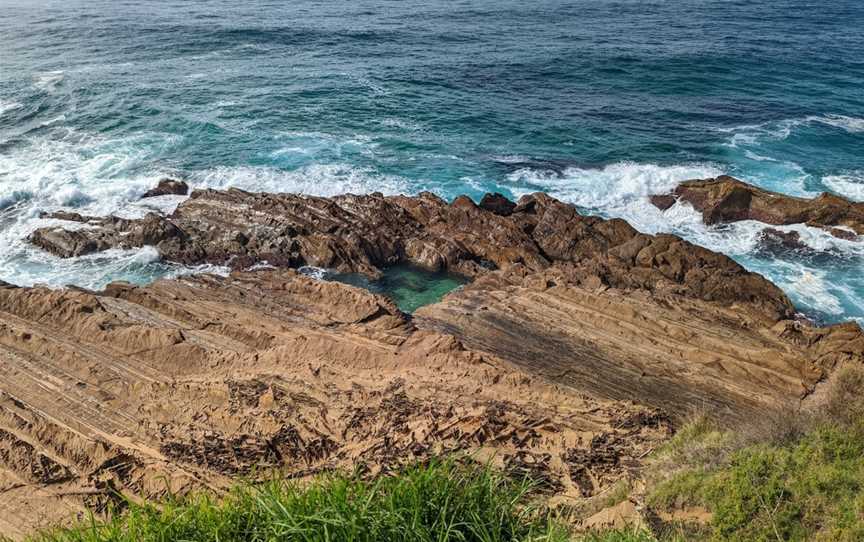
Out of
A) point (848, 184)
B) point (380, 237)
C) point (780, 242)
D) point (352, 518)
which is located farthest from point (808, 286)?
point (352, 518)

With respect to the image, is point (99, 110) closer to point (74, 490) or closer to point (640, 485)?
point (74, 490)

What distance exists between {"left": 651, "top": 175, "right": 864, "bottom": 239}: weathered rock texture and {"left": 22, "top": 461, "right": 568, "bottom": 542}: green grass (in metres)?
23.5

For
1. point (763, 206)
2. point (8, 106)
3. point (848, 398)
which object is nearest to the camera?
point (848, 398)

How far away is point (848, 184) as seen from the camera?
2925 centimetres

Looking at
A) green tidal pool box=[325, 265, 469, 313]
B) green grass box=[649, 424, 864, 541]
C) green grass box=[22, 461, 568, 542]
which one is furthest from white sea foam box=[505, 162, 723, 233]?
green grass box=[22, 461, 568, 542]

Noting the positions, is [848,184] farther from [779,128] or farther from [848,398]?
[848,398]

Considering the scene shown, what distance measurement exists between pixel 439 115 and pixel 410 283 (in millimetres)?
19219

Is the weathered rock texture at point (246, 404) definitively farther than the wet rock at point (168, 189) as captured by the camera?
No

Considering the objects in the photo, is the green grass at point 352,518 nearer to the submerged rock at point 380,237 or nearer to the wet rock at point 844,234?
the submerged rock at point 380,237

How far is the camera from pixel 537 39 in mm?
55094

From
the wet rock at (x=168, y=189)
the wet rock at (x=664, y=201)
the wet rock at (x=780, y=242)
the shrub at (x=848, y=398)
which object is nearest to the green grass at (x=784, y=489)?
the shrub at (x=848, y=398)

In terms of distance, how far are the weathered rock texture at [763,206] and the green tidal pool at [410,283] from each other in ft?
39.0

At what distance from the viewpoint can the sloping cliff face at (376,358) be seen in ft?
36.7

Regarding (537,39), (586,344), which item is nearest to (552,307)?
(586,344)
